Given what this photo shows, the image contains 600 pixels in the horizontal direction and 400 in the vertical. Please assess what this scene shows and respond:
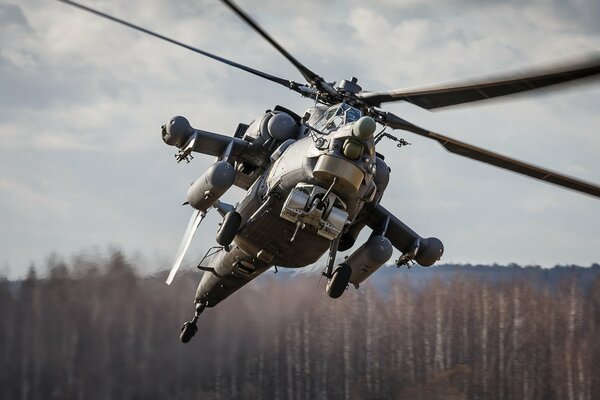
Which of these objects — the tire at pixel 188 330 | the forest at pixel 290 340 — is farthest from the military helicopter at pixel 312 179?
the forest at pixel 290 340

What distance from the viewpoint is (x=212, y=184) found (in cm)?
1767

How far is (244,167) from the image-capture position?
1936cm

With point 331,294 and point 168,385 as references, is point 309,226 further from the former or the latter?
point 168,385

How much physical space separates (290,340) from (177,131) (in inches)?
348

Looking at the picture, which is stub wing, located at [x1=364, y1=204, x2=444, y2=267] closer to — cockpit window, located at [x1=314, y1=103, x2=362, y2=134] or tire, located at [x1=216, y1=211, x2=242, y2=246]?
tire, located at [x1=216, y1=211, x2=242, y2=246]

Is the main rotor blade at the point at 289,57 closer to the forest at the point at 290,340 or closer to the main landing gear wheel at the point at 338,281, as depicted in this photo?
the main landing gear wheel at the point at 338,281

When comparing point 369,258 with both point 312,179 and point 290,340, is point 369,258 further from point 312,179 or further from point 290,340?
point 290,340

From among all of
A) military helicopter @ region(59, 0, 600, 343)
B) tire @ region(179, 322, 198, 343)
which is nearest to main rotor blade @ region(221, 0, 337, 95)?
military helicopter @ region(59, 0, 600, 343)

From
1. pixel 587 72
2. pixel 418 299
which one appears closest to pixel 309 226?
pixel 587 72

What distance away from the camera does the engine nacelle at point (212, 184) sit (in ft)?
57.9

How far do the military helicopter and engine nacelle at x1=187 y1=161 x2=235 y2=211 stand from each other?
0.02 m

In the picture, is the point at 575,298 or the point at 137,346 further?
the point at 575,298

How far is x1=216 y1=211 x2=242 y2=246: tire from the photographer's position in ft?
58.9

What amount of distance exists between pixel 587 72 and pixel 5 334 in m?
18.9
